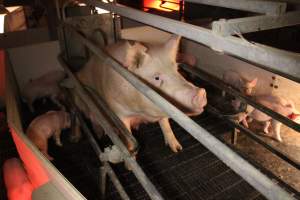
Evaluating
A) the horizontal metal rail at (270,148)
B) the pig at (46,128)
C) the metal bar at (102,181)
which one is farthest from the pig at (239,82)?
the pig at (46,128)

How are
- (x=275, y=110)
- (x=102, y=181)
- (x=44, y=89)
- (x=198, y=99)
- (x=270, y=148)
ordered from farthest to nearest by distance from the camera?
(x=44, y=89), (x=275, y=110), (x=270, y=148), (x=102, y=181), (x=198, y=99)

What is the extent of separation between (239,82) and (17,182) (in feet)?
8.07

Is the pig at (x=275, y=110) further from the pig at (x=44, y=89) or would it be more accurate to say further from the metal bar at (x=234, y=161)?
the pig at (x=44, y=89)

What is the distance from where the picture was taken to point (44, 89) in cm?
363

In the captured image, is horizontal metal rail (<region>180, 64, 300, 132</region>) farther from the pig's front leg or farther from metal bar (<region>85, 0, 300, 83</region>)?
metal bar (<region>85, 0, 300, 83</region>)

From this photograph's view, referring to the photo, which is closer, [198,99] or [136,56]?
[198,99]

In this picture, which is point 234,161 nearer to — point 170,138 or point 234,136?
point 170,138

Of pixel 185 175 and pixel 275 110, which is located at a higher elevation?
pixel 275 110

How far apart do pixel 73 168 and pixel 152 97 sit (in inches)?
65.9

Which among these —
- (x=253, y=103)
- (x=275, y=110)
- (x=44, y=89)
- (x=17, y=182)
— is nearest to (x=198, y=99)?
(x=253, y=103)

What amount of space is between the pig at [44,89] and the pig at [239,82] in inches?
81.9

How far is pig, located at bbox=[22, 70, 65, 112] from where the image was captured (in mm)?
3578

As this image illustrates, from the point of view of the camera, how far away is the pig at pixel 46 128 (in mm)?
2797

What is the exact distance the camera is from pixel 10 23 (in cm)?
534
